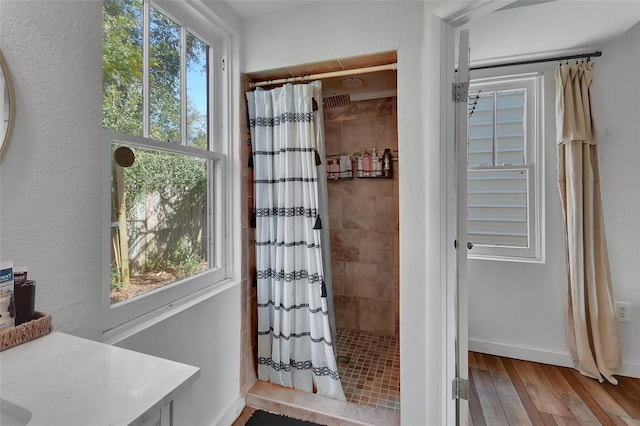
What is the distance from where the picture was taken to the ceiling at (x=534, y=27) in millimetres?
1598

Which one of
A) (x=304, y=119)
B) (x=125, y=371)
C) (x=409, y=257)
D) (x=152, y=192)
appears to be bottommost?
(x=125, y=371)

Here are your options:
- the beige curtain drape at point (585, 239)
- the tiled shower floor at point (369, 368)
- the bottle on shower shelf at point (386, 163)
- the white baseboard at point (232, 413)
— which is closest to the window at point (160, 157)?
the white baseboard at point (232, 413)

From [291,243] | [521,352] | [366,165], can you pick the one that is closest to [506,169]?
[366,165]

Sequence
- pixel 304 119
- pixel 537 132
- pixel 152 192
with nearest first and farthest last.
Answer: pixel 152 192 → pixel 304 119 → pixel 537 132

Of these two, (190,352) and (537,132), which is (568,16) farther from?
(190,352)

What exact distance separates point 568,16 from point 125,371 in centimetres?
267

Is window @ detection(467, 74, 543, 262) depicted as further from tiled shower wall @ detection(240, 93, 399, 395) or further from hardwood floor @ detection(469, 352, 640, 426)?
hardwood floor @ detection(469, 352, 640, 426)

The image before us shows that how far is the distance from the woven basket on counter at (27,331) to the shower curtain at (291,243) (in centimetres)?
111

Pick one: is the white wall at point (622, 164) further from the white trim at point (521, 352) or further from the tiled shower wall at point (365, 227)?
the tiled shower wall at point (365, 227)

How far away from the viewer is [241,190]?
177cm

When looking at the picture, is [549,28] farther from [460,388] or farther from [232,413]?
[232,413]

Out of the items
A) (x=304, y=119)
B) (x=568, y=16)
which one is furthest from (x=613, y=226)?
(x=304, y=119)

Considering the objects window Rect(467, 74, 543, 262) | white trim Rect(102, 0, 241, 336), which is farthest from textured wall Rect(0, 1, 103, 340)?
window Rect(467, 74, 543, 262)

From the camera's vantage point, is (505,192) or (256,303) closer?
(256,303)
